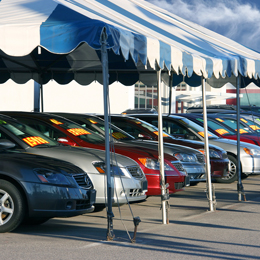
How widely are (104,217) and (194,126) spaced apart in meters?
5.69

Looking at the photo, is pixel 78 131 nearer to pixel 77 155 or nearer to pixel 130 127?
pixel 77 155

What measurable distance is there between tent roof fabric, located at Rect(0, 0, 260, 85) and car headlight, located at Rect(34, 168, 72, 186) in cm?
150

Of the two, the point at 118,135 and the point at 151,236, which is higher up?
the point at 118,135

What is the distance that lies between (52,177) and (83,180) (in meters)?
0.59

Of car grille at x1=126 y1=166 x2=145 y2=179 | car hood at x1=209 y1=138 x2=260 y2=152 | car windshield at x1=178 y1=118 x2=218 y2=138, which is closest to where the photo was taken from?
car grille at x1=126 y1=166 x2=145 y2=179

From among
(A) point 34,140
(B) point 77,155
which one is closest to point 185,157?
(B) point 77,155

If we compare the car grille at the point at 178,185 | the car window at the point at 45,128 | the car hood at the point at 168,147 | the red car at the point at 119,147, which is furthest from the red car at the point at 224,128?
the car window at the point at 45,128

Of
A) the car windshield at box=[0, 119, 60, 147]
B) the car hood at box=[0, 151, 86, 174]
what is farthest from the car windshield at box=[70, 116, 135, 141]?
the car hood at box=[0, 151, 86, 174]

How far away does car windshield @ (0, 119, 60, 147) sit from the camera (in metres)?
7.56

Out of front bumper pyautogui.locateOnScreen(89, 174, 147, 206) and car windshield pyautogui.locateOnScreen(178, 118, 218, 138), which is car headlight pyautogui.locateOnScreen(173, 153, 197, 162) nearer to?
car windshield pyautogui.locateOnScreen(178, 118, 218, 138)

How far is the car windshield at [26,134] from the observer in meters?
7.56

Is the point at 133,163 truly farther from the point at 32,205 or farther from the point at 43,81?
the point at 43,81

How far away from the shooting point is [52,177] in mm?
6387

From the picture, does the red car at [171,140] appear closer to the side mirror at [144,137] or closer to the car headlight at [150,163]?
the side mirror at [144,137]
